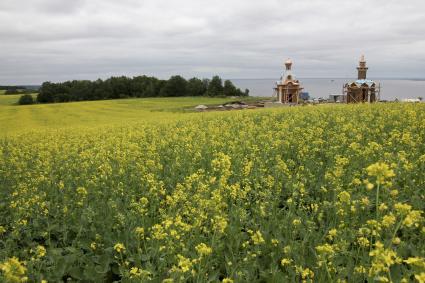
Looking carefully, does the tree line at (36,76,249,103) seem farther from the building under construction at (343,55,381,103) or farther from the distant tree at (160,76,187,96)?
the building under construction at (343,55,381,103)

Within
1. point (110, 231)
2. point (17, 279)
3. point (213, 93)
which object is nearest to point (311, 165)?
A: point (110, 231)

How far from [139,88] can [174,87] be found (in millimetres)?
7783

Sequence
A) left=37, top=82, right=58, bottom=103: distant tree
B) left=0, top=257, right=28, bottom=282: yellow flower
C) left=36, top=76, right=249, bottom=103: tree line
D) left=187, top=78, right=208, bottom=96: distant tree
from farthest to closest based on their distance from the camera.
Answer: left=187, top=78, right=208, bottom=96: distant tree
left=36, top=76, right=249, bottom=103: tree line
left=37, top=82, right=58, bottom=103: distant tree
left=0, top=257, right=28, bottom=282: yellow flower

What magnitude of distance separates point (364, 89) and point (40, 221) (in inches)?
1806

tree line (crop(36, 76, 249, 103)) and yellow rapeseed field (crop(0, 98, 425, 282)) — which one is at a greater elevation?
tree line (crop(36, 76, 249, 103))

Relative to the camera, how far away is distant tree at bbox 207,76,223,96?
85575 millimetres

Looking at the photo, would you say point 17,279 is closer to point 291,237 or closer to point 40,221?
point 291,237

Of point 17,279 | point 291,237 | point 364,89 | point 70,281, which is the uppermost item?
point 364,89

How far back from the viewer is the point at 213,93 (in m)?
85.1

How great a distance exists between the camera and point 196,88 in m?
87.8

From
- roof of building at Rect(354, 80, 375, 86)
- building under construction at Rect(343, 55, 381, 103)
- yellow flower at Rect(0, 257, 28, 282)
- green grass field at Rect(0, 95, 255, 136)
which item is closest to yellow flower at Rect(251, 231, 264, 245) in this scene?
yellow flower at Rect(0, 257, 28, 282)

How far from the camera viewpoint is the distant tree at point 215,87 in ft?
281

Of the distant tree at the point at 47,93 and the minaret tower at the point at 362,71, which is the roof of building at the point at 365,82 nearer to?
the minaret tower at the point at 362,71

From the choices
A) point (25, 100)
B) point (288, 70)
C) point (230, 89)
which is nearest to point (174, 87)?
point (230, 89)
